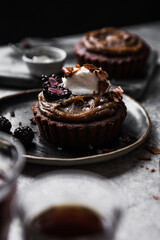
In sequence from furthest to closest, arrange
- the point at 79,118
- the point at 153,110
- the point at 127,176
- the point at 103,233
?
the point at 153,110 < the point at 79,118 < the point at 127,176 < the point at 103,233

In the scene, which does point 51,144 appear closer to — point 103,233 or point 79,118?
point 79,118

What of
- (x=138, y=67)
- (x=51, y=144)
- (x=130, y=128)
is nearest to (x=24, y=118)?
(x=51, y=144)

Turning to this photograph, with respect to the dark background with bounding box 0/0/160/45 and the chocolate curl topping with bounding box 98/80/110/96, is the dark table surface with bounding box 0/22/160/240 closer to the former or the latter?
the chocolate curl topping with bounding box 98/80/110/96

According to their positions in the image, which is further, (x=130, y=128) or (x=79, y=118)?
(x=130, y=128)

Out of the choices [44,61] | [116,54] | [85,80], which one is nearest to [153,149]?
[85,80]

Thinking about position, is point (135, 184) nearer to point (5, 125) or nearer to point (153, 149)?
point (153, 149)

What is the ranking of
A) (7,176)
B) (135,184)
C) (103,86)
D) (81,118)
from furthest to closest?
(103,86)
(81,118)
(135,184)
(7,176)

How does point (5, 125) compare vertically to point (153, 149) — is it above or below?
above
